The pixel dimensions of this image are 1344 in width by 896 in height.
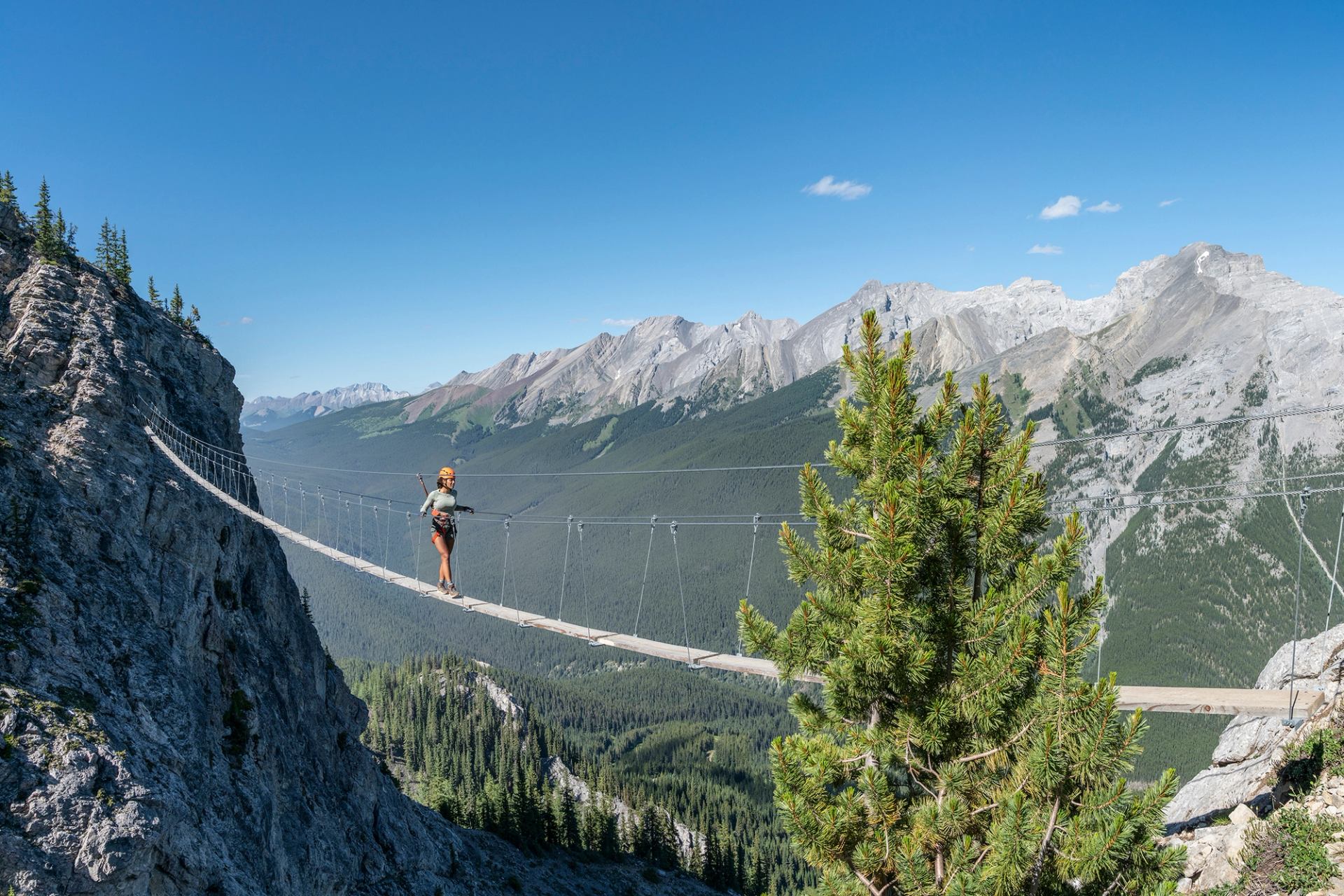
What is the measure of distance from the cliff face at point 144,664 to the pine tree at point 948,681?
477 inches

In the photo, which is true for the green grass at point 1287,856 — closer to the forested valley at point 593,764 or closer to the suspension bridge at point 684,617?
the suspension bridge at point 684,617

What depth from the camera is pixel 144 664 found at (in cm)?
1616

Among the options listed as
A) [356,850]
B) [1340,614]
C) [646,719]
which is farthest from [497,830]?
[1340,614]

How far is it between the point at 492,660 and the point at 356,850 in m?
160

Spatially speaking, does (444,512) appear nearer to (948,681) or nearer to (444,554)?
(444,554)

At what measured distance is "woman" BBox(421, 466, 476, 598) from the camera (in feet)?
46.4

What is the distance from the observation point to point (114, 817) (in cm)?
1140

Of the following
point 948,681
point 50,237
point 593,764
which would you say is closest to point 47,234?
point 50,237

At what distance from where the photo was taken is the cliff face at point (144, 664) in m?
11.6

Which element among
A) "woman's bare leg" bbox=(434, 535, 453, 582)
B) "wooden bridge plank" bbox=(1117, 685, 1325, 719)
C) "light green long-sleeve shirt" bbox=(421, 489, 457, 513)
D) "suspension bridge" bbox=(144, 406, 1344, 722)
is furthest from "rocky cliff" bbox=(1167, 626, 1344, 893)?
"woman's bare leg" bbox=(434, 535, 453, 582)

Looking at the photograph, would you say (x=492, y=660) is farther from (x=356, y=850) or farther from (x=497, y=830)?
(x=356, y=850)

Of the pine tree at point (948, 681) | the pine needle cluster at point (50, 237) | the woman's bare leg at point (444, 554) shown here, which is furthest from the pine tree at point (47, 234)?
the pine tree at point (948, 681)

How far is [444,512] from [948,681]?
439 inches

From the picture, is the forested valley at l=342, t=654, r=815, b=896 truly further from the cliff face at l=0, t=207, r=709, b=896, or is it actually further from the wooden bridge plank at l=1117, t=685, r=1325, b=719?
the wooden bridge plank at l=1117, t=685, r=1325, b=719
